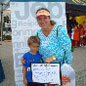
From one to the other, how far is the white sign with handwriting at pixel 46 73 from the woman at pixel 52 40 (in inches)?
3.2

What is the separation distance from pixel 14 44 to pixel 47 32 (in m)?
0.97

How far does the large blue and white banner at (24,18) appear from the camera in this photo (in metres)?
3.01

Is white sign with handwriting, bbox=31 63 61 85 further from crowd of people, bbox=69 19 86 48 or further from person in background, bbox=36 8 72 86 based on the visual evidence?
crowd of people, bbox=69 19 86 48

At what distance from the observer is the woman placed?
2221 millimetres

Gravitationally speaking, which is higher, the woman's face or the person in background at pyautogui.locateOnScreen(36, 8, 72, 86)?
the woman's face

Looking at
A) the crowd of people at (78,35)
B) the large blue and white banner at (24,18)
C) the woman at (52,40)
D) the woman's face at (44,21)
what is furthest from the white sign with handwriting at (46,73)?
the crowd of people at (78,35)

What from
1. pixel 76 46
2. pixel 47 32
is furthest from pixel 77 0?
pixel 47 32

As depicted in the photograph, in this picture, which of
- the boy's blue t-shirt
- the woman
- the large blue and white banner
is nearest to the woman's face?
the woman

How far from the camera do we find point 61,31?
2.21m

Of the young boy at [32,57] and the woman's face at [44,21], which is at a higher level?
the woman's face at [44,21]

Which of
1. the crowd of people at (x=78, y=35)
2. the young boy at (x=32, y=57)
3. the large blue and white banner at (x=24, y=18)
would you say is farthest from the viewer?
the crowd of people at (x=78, y=35)

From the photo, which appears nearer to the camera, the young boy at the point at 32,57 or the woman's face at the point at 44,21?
the woman's face at the point at 44,21

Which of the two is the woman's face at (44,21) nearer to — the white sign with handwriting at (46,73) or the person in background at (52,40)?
the person in background at (52,40)

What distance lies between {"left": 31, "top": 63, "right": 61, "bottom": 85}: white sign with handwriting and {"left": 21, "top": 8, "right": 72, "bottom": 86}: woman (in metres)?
0.08
